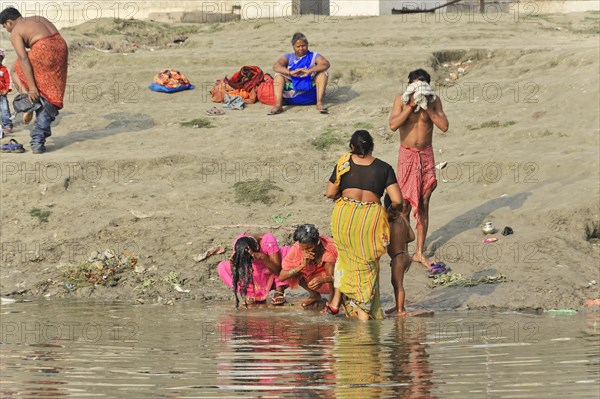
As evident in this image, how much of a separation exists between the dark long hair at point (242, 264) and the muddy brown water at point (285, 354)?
0.76 feet

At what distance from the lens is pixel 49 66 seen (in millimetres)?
13844

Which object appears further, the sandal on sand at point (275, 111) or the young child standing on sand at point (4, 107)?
the sandal on sand at point (275, 111)

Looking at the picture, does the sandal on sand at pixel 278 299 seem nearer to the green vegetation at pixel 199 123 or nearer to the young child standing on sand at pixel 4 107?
the green vegetation at pixel 199 123

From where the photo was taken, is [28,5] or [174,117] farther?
[28,5]

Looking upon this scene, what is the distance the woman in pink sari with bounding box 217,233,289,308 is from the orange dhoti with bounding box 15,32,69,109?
4429mm

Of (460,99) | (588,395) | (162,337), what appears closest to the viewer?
(588,395)

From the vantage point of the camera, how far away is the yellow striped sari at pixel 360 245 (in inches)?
361

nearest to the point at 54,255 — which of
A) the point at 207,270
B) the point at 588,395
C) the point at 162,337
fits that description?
the point at 207,270

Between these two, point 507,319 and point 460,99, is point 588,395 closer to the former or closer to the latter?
point 507,319

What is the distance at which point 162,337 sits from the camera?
8.80 metres

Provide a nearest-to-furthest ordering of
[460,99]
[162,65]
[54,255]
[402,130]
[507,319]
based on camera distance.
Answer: [507,319] < [402,130] < [54,255] < [460,99] < [162,65]

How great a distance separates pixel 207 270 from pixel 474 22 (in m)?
9.14

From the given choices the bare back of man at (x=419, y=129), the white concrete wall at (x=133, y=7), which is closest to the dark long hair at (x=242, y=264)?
the bare back of man at (x=419, y=129)

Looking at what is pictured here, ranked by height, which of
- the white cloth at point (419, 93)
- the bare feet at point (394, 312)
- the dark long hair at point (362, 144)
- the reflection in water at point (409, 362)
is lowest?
the reflection in water at point (409, 362)
